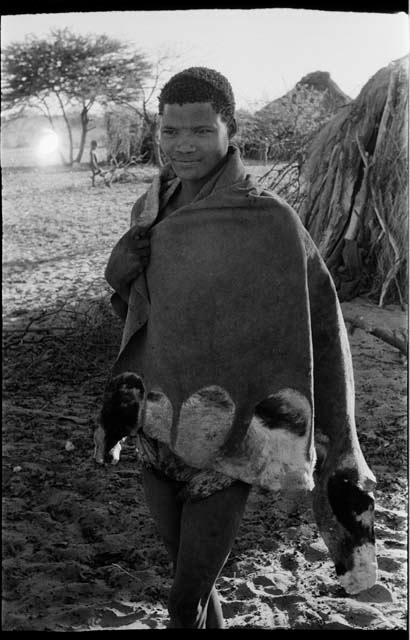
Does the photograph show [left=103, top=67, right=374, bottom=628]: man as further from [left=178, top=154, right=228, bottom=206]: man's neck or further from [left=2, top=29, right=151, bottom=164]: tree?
[left=2, top=29, right=151, bottom=164]: tree

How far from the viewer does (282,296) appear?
1.73 m

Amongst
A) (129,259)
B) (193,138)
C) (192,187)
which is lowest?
(129,259)

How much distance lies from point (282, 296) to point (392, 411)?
3.63 metres

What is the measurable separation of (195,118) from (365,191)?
5786mm

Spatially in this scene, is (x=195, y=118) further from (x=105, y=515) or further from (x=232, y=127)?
(x=105, y=515)

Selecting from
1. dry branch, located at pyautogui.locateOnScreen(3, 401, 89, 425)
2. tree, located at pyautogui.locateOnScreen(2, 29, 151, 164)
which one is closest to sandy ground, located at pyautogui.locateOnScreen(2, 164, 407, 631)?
dry branch, located at pyautogui.locateOnScreen(3, 401, 89, 425)

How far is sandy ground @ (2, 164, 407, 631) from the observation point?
113 inches

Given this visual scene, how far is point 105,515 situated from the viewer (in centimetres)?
368

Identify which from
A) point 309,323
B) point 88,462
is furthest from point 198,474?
point 88,462

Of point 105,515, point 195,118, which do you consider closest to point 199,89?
point 195,118

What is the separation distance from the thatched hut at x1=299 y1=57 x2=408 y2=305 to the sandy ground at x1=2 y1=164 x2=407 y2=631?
0.39 metres

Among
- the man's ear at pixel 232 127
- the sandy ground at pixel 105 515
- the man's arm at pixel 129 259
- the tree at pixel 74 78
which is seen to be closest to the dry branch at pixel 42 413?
the sandy ground at pixel 105 515

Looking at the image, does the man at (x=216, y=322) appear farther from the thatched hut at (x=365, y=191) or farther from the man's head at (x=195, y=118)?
the thatched hut at (x=365, y=191)

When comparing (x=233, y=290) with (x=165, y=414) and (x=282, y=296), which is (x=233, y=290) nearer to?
(x=282, y=296)
